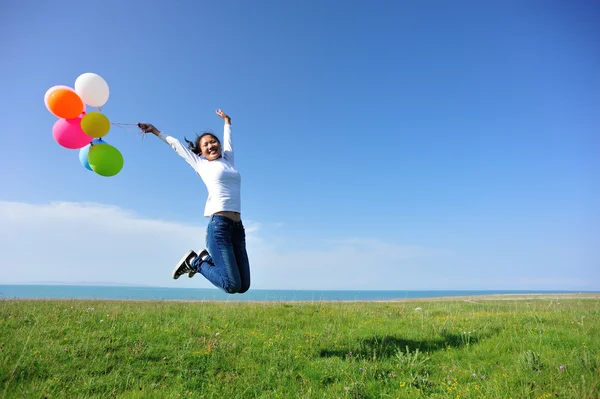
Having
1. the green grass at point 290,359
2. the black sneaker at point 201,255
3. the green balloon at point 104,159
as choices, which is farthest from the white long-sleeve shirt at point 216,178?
the green grass at point 290,359

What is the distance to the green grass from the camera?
178 inches

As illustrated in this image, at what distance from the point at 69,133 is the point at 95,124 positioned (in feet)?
1.74

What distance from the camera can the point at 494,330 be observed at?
7289 mm

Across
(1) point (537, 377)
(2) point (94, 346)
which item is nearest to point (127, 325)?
(2) point (94, 346)

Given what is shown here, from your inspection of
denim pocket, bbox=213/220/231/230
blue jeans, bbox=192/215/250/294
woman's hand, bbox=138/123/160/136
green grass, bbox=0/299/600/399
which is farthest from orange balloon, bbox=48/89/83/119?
green grass, bbox=0/299/600/399

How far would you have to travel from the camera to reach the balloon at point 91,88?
6.96 meters

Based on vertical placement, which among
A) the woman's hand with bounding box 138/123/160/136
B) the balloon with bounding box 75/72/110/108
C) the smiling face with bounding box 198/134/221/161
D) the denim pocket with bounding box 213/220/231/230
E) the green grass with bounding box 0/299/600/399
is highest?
the balloon with bounding box 75/72/110/108

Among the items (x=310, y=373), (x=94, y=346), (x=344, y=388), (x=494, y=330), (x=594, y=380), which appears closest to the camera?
(x=594, y=380)

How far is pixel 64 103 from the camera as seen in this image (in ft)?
21.6

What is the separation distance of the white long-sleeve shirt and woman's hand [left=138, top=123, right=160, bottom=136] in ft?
0.30

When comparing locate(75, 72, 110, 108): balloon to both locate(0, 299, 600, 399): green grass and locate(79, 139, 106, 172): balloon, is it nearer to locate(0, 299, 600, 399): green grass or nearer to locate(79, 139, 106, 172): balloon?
locate(79, 139, 106, 172): balloon

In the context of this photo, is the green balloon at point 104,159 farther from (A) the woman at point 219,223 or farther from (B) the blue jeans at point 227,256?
(B) the blue jeans at point 227,256

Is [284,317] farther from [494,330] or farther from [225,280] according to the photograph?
[494,330]

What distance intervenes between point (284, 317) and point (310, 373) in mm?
3792
